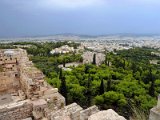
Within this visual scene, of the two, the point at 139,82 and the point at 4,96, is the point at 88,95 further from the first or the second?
the point at 4,96

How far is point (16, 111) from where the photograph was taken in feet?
19.8

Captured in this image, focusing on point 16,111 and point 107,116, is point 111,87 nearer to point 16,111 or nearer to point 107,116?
point 16,111

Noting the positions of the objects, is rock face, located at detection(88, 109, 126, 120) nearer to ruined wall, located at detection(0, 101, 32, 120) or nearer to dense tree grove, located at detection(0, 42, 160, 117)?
ruined wall, located at detection(0, 101, 32, 120)

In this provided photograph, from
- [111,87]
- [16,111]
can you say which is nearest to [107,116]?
[16,111]

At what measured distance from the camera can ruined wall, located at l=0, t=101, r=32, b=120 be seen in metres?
5.89

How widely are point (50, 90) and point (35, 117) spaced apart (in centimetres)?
111

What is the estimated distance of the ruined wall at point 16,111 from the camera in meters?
5.89

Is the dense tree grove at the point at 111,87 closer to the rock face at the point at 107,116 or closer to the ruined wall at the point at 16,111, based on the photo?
the ruined wall at the point at 16,111

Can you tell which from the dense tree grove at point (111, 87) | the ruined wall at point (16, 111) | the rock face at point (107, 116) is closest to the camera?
the rock face at point (107, 116)

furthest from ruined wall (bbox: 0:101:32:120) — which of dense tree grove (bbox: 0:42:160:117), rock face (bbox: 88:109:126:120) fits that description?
dense tree grove (bbox: 0:42:160:117)

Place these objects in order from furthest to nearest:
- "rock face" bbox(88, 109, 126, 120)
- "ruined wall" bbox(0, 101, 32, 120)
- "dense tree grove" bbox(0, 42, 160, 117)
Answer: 1. "dense tree grove" bbox(0, 42, 160, 117)
2. "ruined wall" bbox(0, 101, 32, 120)
3. "rock face" bbox(88, 109, 126, 120)

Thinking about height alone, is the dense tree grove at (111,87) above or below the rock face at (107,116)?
below

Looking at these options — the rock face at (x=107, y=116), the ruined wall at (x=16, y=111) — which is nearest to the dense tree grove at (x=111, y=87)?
the ruined wall at (x=16, y=111)

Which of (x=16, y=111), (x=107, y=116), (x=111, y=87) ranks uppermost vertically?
(x=107, y=116)
